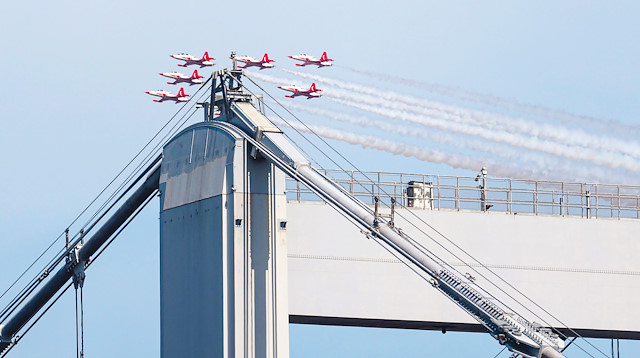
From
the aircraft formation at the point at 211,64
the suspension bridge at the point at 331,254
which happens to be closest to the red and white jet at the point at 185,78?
the aircraft formation at the point at 211,64

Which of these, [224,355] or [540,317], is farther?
[540,317]

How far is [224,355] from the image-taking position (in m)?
37.2

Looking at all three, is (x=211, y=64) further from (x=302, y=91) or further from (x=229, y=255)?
(x=229, y=255)

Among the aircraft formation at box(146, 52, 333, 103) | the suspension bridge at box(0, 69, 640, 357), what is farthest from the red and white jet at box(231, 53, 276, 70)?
the suspension bridge at box(0, 69, 640, 357)

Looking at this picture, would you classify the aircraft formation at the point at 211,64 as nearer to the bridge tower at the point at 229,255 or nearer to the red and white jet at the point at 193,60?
the red and white jet at the point at 193,60

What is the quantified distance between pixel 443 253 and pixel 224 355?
44.8ft

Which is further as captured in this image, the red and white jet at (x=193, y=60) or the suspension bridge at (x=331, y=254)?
the red and white jet at (x=193, y=60)

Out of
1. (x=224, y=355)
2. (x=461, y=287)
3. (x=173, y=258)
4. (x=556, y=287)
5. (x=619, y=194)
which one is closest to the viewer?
(x=461, y=287)

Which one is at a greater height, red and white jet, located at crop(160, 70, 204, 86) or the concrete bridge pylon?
red and white jet, located at crop(160, 70, 204, 86)

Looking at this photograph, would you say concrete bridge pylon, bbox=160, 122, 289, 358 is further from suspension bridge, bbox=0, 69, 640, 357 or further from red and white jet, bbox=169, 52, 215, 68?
red and white jet, bbox=169, 52, 215, 68

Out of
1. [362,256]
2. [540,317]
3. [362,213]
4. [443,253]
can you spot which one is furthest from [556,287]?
[362,213]

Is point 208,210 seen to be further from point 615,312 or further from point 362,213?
point 615,312

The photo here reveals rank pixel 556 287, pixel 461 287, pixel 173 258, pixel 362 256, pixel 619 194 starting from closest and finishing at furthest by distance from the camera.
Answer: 1. pixel 461 287
2. pixel 173 258
3. pixel 362 256
4. pixel 556 287
5. pixel 619 194

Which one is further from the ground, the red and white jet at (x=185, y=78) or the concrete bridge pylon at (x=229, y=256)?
the red and white jet at (x=185, y=78)
